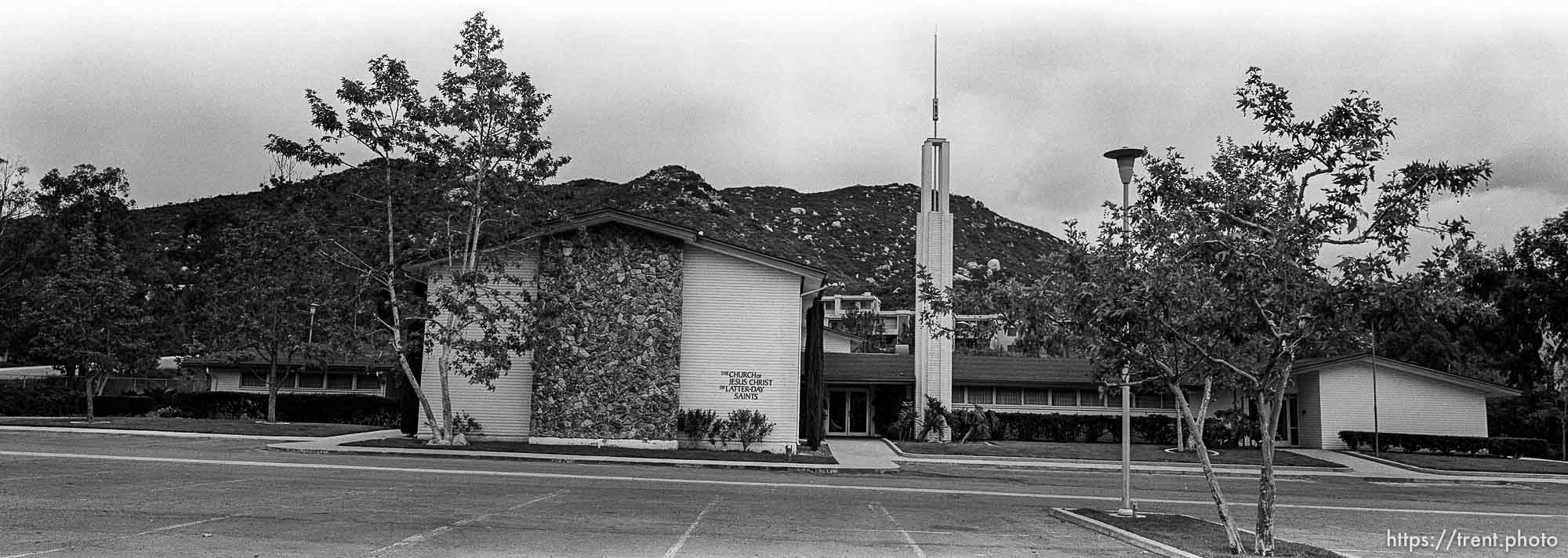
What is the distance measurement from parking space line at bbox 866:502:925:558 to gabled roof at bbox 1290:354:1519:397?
26407 millimetres

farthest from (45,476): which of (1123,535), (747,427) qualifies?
(1123,535)

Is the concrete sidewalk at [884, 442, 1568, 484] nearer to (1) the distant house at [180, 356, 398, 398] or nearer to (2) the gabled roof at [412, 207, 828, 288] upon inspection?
(2) the gabled roof at [412, 207, 828, 288]

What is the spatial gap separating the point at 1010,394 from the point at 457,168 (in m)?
23.2

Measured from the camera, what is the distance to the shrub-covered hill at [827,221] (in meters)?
92.2

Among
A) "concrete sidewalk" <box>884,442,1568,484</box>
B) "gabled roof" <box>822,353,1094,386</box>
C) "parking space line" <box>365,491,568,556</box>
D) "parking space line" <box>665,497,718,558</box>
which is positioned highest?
"gabled roof" <box>822,353,1094,386</box>

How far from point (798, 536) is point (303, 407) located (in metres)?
34.5

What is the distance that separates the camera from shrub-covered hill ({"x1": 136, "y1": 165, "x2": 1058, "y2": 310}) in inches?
3629

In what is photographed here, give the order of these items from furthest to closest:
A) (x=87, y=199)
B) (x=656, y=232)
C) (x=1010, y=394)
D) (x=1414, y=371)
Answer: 1. (x=87, y=199)
2. (x=1010, y=394)
3. (x=1414, y=371)
4. (x=656, y=232)

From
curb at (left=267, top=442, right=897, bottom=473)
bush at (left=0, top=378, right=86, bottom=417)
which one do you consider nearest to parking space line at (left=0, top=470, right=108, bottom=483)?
curb at (left=267, top=442, right=897, bottom=473)

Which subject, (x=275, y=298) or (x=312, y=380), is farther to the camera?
(x=312, y=380)

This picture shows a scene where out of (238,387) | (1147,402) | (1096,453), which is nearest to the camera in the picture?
(1096,453)

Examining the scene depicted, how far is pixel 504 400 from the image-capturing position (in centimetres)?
2883

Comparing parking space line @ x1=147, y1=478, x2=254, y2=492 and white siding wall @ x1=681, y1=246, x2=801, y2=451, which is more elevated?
white siding wall @ x1=681, y1=246, x2=801, y2=451

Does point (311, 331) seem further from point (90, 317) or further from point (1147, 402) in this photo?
point (1147, 402)
